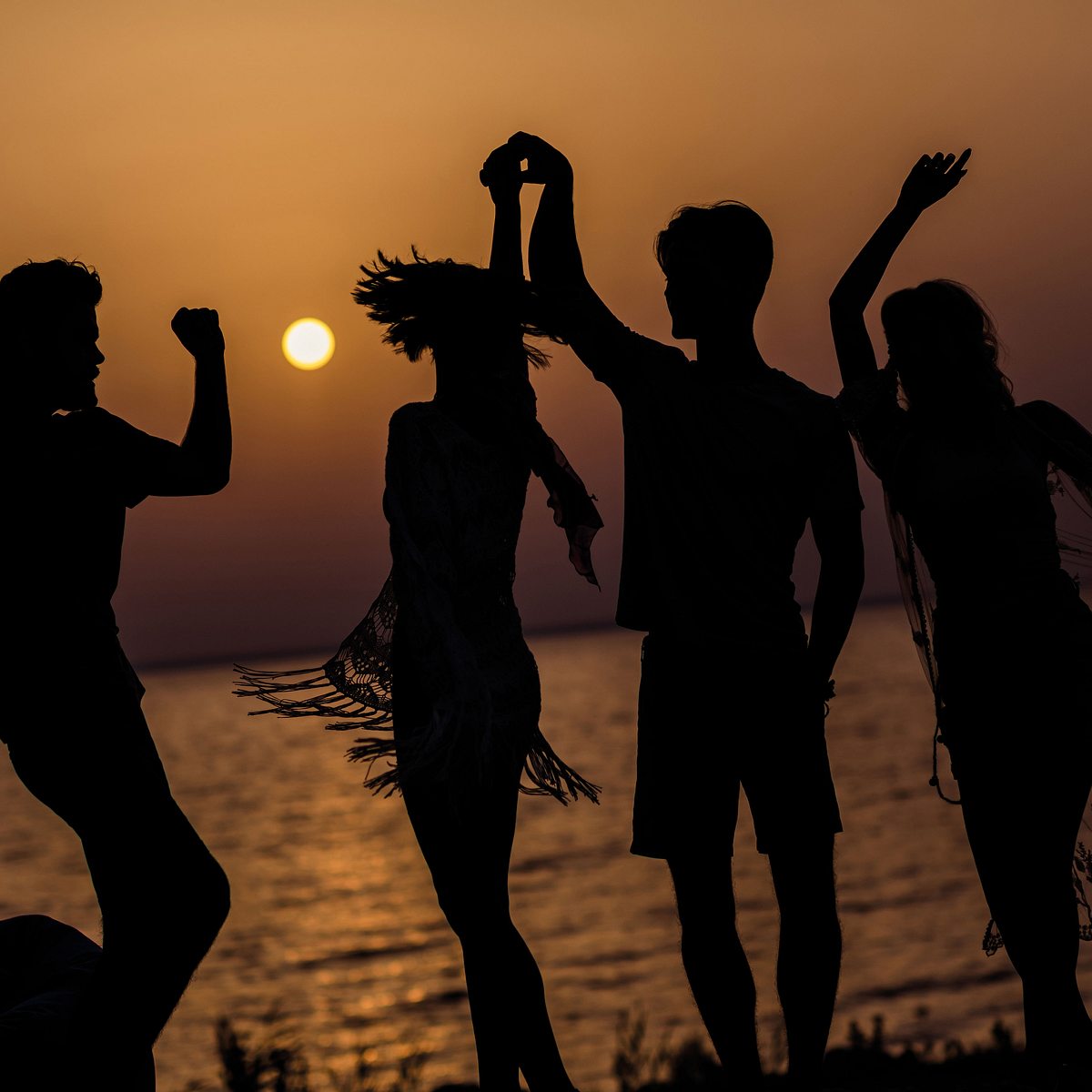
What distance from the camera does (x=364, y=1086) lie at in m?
5.77

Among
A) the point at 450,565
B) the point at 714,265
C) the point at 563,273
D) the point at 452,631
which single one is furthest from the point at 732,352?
the point at 452,631

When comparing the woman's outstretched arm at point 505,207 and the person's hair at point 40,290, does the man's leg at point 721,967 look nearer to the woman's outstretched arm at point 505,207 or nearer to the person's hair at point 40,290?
the woman's outstretched arm at point 505,207

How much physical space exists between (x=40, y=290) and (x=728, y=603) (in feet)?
5.96

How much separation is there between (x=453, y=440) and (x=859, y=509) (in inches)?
41.3

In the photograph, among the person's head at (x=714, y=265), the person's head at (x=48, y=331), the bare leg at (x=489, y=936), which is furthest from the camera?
the person's head at (x=714, y=265)

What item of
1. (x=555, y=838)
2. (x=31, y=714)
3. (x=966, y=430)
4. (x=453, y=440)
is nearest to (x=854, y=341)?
(x=966, y=430)

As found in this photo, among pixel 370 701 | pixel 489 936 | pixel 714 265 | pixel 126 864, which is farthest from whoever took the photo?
pixel 370 701

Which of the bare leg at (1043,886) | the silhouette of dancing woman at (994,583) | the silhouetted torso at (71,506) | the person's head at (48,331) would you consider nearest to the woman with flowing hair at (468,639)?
the silhouetted torso at (71,506)

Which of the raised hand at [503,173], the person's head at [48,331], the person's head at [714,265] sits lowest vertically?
the person's head at [48,331]

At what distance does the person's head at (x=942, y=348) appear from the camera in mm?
4035

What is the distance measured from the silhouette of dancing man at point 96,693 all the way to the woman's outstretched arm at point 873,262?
67.8 inches

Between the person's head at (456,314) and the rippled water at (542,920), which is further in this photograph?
the rippled water at (542,920)

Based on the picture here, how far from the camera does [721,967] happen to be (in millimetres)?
3580

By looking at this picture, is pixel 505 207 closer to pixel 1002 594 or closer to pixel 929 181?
pixel 929 181
